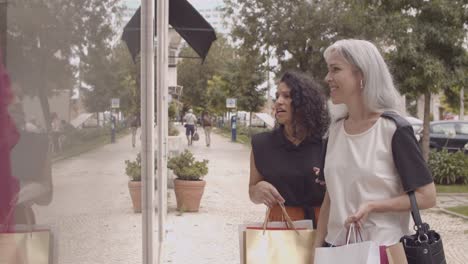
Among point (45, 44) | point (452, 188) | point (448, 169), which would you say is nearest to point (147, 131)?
point (45, 44)

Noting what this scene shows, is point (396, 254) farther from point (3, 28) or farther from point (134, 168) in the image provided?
point (134, 168)

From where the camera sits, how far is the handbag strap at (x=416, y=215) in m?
1.87

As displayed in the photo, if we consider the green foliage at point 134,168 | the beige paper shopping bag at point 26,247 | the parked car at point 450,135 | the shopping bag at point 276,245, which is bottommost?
the parked car at point 450,135

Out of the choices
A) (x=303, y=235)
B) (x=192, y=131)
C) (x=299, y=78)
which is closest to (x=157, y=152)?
(x=299, y=78)

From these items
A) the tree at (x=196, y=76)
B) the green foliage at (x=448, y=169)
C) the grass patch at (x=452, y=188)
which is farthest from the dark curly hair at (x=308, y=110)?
the tree at (x=196, y=76)

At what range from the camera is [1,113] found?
2.81ft

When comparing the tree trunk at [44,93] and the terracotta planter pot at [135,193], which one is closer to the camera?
the tree trunk at [44,93]

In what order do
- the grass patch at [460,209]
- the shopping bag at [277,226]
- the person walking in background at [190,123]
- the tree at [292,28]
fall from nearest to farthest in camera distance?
the shopping bag at [277,226]
the grass patch at [460,209]
the tree at [292,28]
the person walking in background at [190,123]

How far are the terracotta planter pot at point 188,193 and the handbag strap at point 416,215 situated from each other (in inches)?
274

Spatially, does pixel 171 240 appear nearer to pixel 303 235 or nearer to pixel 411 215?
pixel 303 235

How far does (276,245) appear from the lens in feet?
7.64

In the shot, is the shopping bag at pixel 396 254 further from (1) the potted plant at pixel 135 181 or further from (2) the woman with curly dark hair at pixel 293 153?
(1) the potted plant at pixel 135 181

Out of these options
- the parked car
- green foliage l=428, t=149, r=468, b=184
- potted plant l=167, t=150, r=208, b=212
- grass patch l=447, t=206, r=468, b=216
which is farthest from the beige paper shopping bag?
the parked car

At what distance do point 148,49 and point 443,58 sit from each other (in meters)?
9.57
